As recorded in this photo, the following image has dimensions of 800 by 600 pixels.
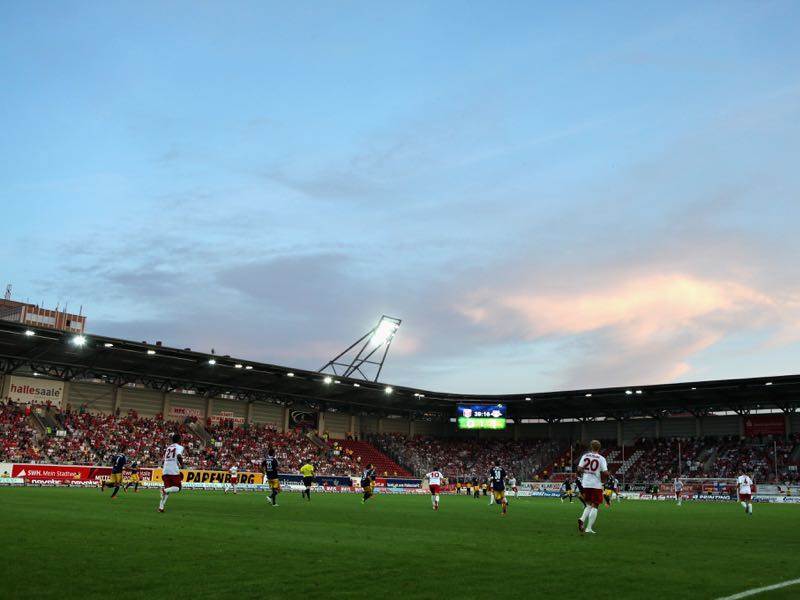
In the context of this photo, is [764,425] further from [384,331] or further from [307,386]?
[307,386]

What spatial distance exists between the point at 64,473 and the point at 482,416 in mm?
50054

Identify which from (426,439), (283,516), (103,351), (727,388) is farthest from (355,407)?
(283,516)

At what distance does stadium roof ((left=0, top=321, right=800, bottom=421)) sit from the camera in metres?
60.7

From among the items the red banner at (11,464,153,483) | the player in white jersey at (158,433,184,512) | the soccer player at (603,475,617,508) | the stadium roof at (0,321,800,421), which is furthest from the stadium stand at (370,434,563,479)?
the player in white jersey at (158,433,184,512)

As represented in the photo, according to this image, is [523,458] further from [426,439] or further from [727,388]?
[727,388]

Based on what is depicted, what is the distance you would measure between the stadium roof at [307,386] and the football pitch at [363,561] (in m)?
44.8

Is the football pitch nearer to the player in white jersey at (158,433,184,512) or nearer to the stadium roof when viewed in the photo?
the player in white jersey at (158,433,184,512)

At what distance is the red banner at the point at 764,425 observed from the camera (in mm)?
77312

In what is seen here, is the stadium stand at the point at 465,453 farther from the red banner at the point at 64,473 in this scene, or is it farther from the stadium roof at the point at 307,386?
the red banner at the point at 64,473

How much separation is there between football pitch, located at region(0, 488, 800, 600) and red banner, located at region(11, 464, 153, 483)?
32.7m

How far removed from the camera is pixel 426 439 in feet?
313

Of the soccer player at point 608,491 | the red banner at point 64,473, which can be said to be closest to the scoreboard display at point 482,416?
the soccer player at point 608,491

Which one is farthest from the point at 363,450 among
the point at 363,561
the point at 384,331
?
the point at 363,561

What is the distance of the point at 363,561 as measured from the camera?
445 inches
